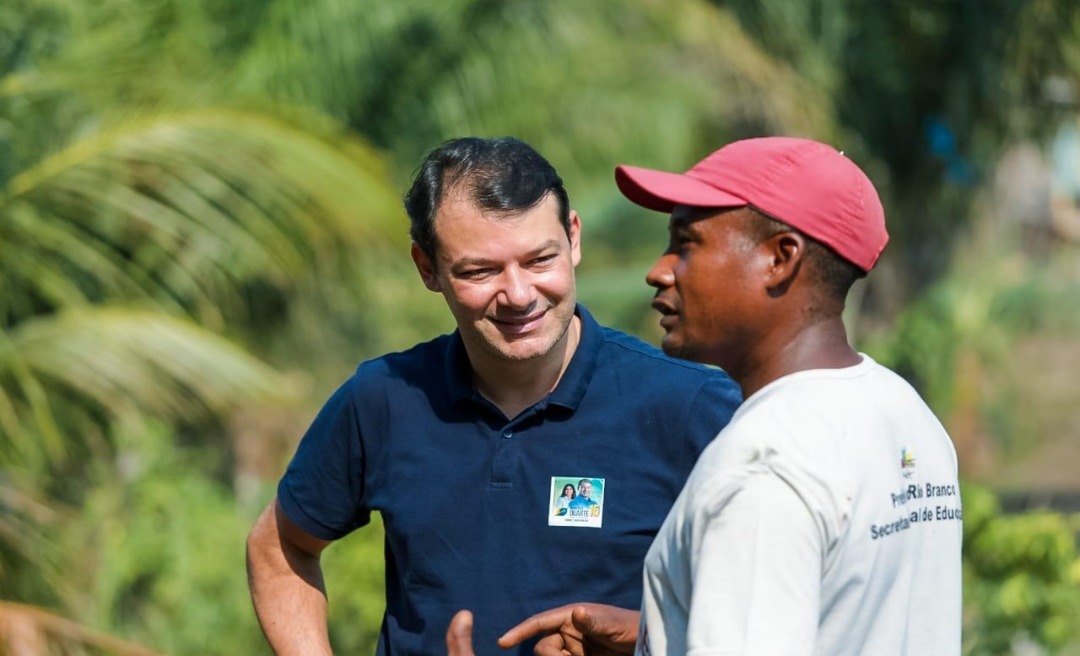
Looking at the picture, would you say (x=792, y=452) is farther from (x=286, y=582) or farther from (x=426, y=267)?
(x=286, y=582)

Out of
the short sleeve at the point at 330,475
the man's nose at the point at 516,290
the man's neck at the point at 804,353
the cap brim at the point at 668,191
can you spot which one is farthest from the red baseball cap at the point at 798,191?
the short sleeve at the point at 330,475

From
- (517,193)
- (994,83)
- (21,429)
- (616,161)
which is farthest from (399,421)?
(994,83)

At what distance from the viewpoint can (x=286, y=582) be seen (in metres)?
3.46

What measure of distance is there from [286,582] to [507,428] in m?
0.72

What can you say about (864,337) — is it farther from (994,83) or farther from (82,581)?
(82,581)

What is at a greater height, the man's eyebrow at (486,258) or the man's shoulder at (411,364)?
the man's eyebrow at (486,258)

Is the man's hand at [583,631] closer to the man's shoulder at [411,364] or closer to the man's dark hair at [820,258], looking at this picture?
the man's shoulder at [411,364]

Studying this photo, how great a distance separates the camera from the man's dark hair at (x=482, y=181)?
310 centimetres

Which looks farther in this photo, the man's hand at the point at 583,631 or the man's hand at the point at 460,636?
the man's hand at the point at 460,636

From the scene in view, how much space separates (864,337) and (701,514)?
9.78 m

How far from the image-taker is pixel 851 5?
1038 cm

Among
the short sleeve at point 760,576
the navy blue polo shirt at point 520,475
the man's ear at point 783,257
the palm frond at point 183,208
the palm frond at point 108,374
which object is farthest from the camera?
the palm frond at point 183,208

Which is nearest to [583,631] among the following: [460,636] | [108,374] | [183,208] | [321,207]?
[460,636]

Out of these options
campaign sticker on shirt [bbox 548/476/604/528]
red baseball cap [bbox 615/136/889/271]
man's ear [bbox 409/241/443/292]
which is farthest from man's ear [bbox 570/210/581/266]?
red baseball cap [bbox 615/136/889/271]
